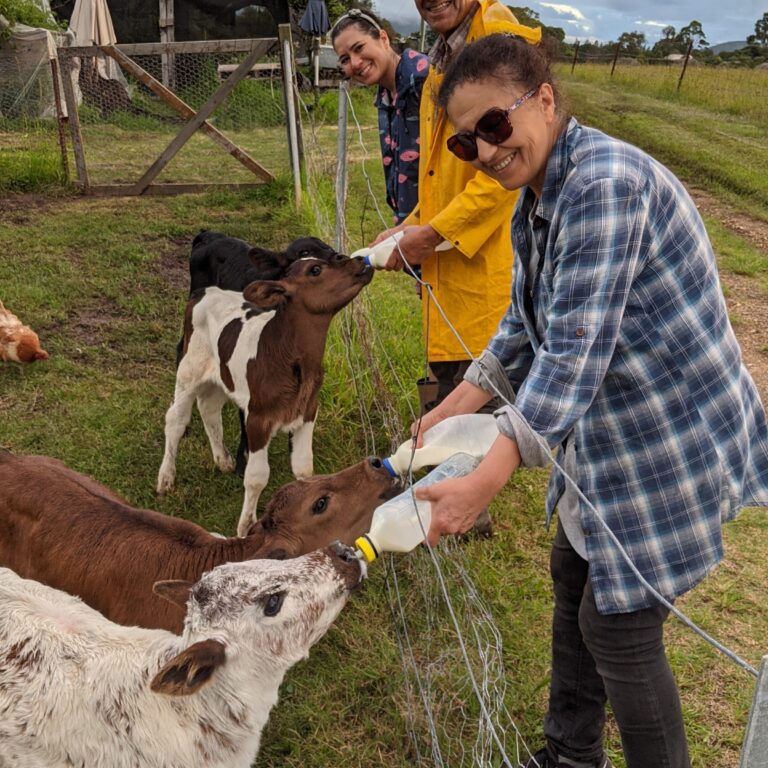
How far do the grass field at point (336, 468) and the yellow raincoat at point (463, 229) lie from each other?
3.03 ft

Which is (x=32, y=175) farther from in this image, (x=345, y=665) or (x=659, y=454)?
(x=659, y=454)

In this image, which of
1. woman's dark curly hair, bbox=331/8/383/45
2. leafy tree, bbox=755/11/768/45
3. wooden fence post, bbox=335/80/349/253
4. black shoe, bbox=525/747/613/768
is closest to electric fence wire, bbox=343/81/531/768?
black shoe, bbox=525/747/613/768

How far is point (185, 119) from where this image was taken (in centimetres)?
1155

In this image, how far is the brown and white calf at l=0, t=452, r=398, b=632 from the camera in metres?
3.38

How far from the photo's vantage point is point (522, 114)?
2.08 m

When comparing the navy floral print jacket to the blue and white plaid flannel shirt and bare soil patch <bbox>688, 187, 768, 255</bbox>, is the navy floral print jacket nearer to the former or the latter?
the blue and white plaid flannel shirt

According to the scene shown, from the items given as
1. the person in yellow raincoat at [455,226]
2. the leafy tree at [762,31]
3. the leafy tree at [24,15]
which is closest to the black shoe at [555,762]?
the person in yellow raincoat at [455,226]

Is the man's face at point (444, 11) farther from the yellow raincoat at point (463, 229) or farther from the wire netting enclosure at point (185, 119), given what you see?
the wire netting enclosure at point (185, 119)

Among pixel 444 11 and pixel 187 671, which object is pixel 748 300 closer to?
pixel 444 11

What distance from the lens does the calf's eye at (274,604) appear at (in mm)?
2672

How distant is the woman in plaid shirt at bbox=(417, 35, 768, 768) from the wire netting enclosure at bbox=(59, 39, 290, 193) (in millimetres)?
9662

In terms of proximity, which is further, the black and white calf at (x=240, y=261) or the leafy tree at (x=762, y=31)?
the leafy tree at (x=762, y=31)

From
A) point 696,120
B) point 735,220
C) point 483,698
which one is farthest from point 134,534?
point 696,120

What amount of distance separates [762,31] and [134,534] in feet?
177
